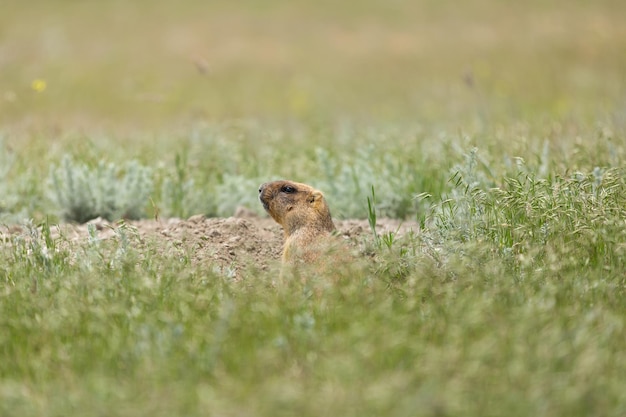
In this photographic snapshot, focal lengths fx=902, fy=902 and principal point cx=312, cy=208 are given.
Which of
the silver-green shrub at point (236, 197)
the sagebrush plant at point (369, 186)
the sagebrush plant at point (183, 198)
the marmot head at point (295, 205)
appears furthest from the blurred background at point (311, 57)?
the marmot head at point (295, 205)

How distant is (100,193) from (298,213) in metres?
2.07

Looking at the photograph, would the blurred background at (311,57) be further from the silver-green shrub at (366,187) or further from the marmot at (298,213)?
the marmot at (298,213)

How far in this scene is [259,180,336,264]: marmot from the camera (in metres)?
5.39

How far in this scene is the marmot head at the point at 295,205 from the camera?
18.2 feet

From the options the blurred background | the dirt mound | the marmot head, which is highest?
the blurred background

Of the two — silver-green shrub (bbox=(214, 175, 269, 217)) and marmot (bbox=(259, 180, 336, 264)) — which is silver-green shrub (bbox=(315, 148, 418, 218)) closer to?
silver-green shrub (bbox=(214, 175, 269, 217))

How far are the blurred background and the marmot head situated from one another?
21.3 feet

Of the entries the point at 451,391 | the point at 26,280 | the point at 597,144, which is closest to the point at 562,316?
the point at 451,391

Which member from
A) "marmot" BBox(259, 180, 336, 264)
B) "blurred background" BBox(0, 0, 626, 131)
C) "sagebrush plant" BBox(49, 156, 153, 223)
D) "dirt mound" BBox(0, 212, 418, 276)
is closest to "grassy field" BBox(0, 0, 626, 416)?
"sagebrush plant" BBox(49, 156, 153, 223)

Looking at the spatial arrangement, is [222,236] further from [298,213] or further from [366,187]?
[366,187]

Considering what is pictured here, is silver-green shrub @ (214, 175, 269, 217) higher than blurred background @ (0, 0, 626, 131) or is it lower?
lower

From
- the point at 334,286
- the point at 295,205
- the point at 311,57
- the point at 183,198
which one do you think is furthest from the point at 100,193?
the point at 311,57

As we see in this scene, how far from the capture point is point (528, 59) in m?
20.6

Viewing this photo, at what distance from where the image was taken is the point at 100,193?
695cm
